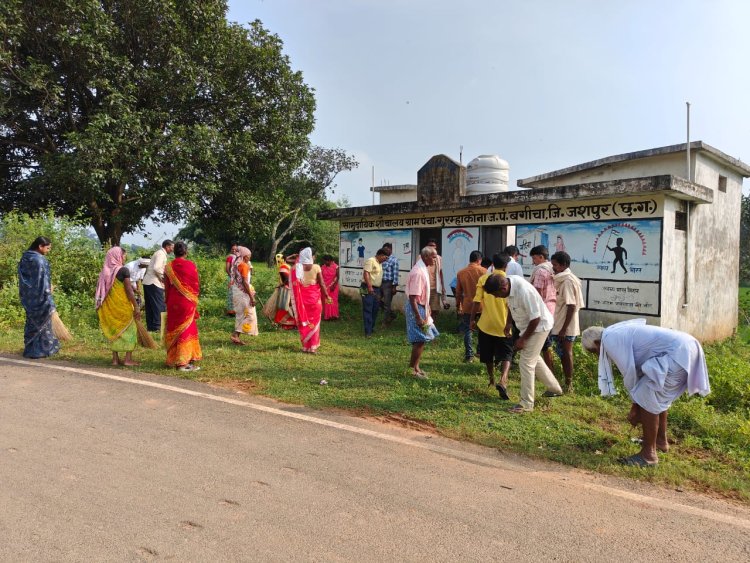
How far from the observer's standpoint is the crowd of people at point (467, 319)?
4.36m

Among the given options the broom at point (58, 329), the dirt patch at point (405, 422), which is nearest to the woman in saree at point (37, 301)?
the broom at point (58, 329)

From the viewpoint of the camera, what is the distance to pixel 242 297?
9.44 metres

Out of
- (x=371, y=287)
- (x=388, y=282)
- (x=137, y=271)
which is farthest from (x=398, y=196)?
(x=137, y=271)

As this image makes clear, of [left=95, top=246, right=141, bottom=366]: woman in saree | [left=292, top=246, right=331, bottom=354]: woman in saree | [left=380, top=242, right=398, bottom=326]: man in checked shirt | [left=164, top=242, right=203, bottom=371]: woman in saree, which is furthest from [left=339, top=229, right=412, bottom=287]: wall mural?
[left=95, top=246, right=141, bottom=366]: woman in saree

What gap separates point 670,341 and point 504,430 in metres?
1.63

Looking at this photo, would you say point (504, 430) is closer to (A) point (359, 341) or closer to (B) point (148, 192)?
(A) point (359, 341)

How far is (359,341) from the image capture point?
9633mm

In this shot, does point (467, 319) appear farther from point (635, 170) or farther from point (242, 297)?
point (635, 170)

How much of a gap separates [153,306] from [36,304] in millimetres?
2584

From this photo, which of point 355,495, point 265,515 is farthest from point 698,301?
point 265,515

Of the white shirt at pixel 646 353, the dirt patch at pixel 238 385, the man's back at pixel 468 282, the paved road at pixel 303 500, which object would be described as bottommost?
the paved road at pixel 303 500

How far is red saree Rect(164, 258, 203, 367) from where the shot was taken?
7.14m

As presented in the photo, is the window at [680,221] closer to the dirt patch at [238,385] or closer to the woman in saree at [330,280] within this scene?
the woman in saree at [330,280]

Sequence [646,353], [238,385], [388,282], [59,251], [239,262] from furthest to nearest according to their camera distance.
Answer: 1. [59,251]
2. [388,282]
3. [239,262]
4. [238,385]
5. [646,353]
